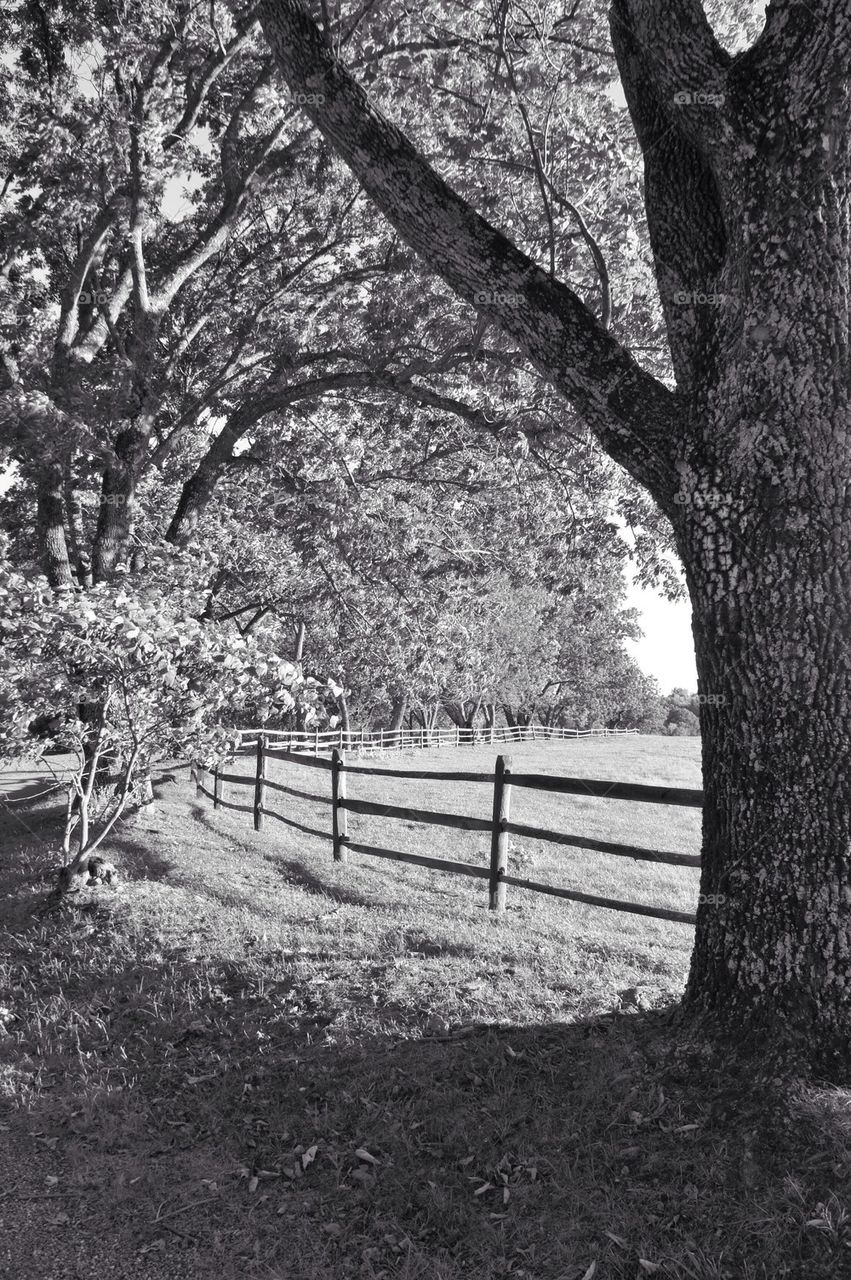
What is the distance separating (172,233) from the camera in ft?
43.4

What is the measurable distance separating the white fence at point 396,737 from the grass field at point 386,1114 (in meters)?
15.9

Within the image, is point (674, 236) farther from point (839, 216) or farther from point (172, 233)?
point (172, 233)

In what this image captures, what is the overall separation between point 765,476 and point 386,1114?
3700mm

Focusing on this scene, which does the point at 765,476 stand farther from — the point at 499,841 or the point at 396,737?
the point at 396,737

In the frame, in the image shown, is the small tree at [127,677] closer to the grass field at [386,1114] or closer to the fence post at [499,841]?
the grass field at [386,1114]

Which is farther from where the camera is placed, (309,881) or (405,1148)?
(309,881)

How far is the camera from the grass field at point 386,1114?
3229mm

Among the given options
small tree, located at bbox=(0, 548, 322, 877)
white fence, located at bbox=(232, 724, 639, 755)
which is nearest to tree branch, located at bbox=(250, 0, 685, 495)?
small tree, located at bbox=(0, 548, 322, 877)

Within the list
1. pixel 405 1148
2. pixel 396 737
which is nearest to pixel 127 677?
pixel 405 1148

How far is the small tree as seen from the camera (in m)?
6.40

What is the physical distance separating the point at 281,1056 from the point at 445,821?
4.03 metres

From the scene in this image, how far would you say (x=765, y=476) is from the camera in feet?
12.2

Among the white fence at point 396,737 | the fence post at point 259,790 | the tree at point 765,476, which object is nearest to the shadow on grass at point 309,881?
the fence post at point 259,790

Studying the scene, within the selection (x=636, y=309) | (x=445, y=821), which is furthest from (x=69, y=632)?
(x=636, y=309)
